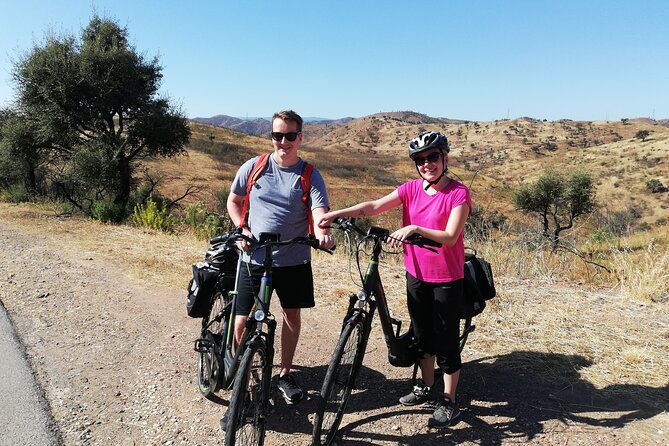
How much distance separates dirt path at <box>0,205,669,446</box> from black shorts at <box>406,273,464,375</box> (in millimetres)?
497


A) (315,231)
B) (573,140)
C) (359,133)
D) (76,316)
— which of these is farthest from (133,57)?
(359,133)

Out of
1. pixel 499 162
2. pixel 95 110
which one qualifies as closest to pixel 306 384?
pixel 95 110

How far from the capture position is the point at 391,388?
3.84m

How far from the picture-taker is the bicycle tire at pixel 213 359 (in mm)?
3404

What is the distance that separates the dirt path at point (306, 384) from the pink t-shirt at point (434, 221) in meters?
1.13

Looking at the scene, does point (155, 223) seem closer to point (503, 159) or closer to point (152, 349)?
point (152, 349)

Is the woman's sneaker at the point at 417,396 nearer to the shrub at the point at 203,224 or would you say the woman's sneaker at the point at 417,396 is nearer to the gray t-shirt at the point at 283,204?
the gray t-shirt at the point at 283,204

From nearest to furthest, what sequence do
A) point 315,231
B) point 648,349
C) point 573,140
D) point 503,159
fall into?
point 315,231
point 648,349
point 503,159
point 573,140

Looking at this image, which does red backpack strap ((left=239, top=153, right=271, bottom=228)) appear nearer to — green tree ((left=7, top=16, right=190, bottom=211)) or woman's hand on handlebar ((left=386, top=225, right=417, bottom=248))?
woman's hand on handlebar ((left=386, top=225, right=417, bottom=248))

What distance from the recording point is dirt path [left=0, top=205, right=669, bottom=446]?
3158 mm

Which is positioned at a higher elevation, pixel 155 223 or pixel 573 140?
pixel 573 140

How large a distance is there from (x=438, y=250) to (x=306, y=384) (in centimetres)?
173

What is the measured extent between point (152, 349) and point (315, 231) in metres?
2.53

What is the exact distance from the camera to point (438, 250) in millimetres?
3064
